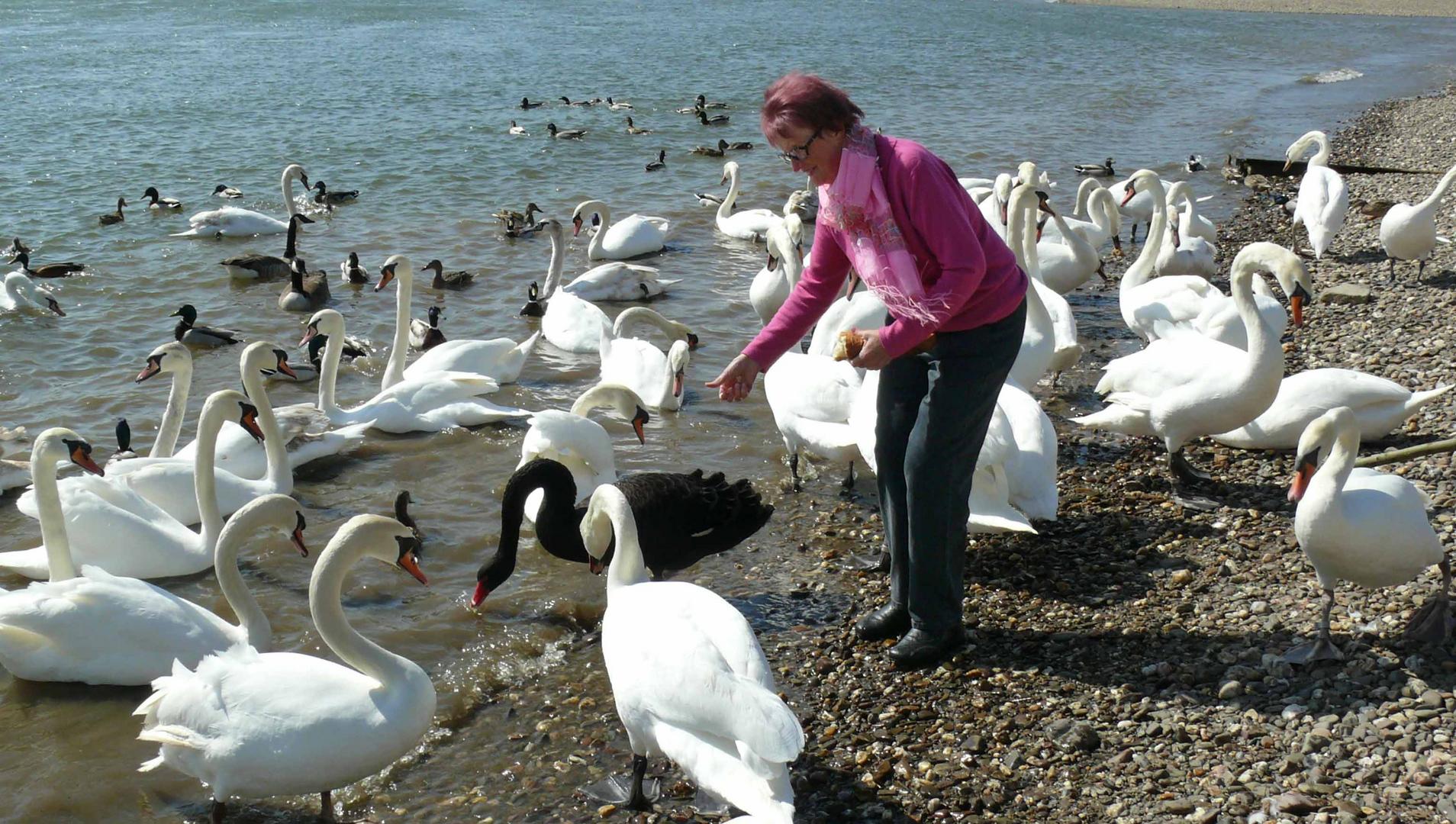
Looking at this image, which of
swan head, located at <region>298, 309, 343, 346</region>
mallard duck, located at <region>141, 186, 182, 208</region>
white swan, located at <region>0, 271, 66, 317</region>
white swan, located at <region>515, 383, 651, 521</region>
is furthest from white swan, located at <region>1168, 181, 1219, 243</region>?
mallard duck, located at <region>141, 186, 182, 208</region>

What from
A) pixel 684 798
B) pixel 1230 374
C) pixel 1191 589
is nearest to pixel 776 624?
pixel 684 798

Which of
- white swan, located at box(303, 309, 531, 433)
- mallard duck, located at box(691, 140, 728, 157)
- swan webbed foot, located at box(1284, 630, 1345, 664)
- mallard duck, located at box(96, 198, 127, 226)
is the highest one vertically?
mallard duck, located at box(691, 140, 728, 157)

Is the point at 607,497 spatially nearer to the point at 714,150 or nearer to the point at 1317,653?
the point at 1317,653

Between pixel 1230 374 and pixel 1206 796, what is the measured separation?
3.07 metres

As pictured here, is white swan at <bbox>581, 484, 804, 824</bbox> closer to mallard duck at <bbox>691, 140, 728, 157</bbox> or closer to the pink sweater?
the pink sweater

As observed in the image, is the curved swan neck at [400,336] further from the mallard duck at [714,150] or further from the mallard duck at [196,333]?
the mallard duck at [714,150]

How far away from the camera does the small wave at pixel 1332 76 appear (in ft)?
96.1

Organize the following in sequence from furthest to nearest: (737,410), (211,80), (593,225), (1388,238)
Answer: (211,80), (593,225), (1388,238), (737,410)

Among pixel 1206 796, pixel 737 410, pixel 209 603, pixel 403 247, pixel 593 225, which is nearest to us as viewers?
pixel 1206 796

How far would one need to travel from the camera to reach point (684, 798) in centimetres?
454

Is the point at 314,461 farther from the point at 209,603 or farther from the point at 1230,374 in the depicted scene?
the point at 1230,374

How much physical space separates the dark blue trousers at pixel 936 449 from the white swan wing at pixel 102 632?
2.81 meters

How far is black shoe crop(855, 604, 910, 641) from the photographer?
5234mm

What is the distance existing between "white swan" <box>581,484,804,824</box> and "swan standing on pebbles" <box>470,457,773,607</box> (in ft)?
3.85
